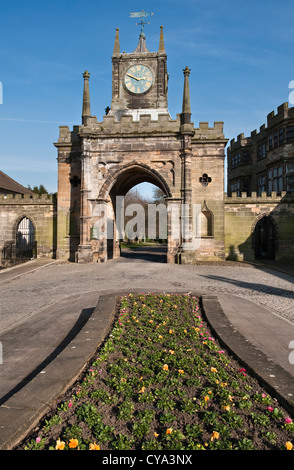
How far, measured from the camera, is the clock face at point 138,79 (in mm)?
21906

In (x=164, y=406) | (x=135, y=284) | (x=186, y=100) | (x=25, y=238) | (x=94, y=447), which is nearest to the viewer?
(x=94, y=447)

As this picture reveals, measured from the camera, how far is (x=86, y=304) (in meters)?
8.50

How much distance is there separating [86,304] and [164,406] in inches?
214

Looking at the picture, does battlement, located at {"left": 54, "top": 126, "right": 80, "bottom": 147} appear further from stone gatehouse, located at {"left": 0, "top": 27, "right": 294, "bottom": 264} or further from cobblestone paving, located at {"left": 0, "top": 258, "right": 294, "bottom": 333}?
cobblestone paving, located at {"left": 0, "top": 258, "right": 294, "bottom": 333}

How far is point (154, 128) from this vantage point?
18.6 m

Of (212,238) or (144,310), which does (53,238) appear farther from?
(144,310)

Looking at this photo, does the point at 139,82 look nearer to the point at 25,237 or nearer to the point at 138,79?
the point at 138,79

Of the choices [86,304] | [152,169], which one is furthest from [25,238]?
[86,304]

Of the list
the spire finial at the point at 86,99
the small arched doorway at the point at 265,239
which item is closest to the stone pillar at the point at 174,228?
the spire finial at the point at 86,99

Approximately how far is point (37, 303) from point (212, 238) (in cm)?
1341

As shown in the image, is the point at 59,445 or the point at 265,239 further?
the point at 265,239

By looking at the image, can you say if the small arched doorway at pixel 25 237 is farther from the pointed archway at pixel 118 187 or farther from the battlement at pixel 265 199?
the battlement at pixel 265 199

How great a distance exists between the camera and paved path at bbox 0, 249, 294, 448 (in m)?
5.12
